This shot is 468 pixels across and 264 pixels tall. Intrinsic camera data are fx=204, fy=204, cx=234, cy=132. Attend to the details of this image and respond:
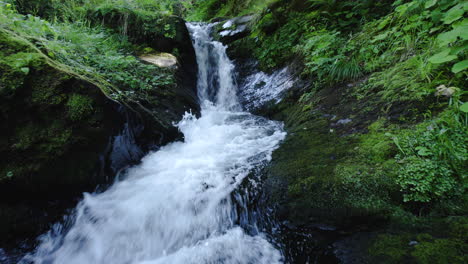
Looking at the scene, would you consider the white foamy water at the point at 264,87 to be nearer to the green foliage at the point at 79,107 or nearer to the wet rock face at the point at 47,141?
the wet rock face at the point at 47,141

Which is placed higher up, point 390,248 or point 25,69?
point 25,69

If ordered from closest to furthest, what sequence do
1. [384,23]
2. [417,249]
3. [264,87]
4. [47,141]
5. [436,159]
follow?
[417,249] → [436,159] → [47,141] → [384,23] → [264,87]

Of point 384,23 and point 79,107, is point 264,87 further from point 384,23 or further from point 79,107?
point 79,107

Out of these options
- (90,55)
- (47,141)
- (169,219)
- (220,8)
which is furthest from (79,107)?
(220,8)

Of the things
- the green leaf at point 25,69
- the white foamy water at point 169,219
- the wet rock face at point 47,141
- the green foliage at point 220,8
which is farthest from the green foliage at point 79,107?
the green foliage at point 220,8

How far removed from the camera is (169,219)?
7.23ft

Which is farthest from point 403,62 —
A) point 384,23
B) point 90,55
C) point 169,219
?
point 90,55

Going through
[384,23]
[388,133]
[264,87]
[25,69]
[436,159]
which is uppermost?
[384,23]

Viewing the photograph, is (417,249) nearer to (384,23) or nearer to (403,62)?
(403,62)

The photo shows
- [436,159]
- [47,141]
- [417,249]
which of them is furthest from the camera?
[47,141]

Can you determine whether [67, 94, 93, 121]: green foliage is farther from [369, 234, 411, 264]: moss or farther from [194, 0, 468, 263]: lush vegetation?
[369, 234, 411, 264]: moss

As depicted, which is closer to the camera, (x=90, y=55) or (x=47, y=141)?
(x=47, y=141)

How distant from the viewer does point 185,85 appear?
5.54 meters

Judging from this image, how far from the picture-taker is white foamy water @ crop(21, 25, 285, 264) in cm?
191
